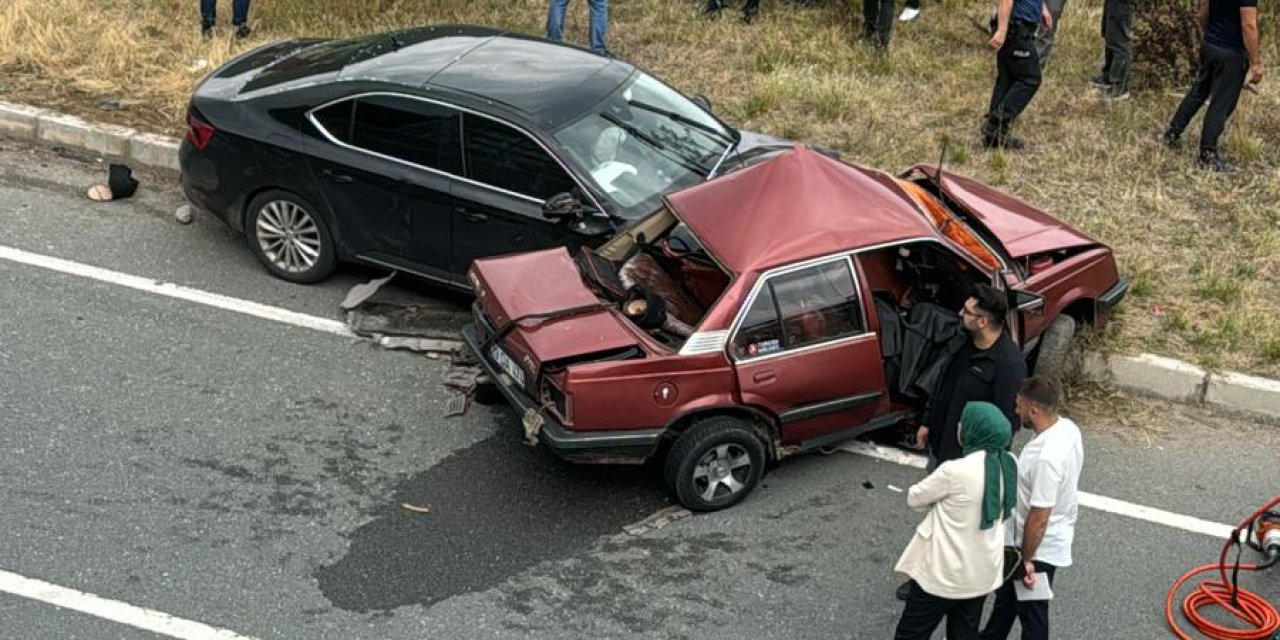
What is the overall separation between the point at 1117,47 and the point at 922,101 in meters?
1.75

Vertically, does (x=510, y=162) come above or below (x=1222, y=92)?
below

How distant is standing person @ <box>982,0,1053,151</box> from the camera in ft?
33.4

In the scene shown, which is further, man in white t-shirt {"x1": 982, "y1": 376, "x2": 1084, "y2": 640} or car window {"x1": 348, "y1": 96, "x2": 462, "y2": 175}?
car window {"x1": 348, "y1": 96, "x2": 462, "y2": 175}

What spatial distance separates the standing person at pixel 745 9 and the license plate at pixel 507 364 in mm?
6723

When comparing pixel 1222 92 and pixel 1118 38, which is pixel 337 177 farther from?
pixel 1118 38

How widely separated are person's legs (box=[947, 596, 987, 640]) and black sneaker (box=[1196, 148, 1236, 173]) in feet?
20.2

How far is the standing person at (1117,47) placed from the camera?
1134 cm

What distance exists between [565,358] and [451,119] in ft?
7.38

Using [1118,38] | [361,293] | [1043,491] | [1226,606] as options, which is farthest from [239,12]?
[1226,606]

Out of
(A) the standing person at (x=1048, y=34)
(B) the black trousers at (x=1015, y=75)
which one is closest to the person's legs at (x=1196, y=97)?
(B) the black trousers at (x=1015, y=75)

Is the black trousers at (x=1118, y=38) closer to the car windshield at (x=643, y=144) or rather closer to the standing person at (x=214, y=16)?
the car windshield at (x=643, y=144)

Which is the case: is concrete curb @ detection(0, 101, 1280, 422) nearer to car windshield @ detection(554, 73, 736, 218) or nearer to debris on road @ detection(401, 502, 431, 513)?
car windshield @ detection(554, 73, 736, 218)

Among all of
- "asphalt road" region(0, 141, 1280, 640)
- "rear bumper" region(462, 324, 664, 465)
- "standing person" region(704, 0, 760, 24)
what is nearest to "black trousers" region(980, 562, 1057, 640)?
"asphalt road" region(0, 141, 1280, 640)

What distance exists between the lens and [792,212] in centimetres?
695
